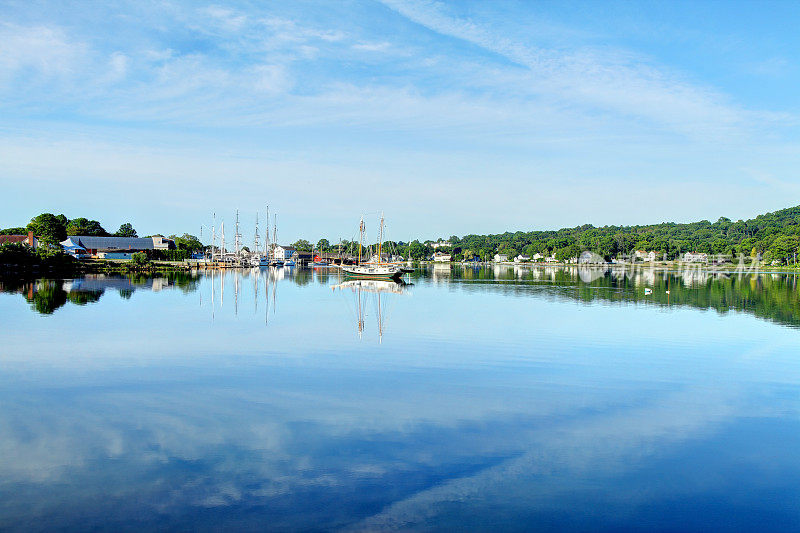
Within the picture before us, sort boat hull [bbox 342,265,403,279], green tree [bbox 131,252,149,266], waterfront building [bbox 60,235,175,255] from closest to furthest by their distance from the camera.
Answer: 1. boat hull [bbox 342,265,403,279]
2. green tree [bbox 131,252,149,266]
3. waterfront building [bbox 60,235,175,255]

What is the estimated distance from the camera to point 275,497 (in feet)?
30.7

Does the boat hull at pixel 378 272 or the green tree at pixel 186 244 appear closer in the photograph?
the boat hull at pixel 378 272

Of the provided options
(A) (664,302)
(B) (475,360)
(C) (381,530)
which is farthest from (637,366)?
(A) (664,302)

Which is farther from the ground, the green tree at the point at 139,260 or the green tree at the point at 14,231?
the green tree at the point at 14,231

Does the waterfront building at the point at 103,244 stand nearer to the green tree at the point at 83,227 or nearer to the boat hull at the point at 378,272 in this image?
the green tree at the point at 83,227

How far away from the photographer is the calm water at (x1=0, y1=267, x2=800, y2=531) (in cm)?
906

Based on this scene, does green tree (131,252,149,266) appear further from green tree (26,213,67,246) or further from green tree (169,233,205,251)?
green tree (169,233,205,251)

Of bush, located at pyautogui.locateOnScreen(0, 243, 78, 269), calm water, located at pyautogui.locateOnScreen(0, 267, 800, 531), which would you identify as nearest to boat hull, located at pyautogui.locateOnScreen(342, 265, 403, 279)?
bush, located at pyautogui.locateOnScreen(0, 243, 78, 269)

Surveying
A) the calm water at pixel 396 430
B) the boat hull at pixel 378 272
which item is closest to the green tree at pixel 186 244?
the boat hull at pixel 378 272

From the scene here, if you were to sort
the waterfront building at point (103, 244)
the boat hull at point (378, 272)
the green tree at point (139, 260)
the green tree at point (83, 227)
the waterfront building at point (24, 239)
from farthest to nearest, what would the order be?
the green tree at point (83, 227) → the waterfront building at point (103, 244) → the waterfront building at point (24, 239) → the green tree at point (139, 260) → the boat hull at point (378, 272)

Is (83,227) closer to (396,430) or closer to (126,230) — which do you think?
(126,230)

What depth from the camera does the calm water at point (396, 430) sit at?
9062mm

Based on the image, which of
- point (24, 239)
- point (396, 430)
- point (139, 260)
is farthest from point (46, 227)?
point (396, 430)

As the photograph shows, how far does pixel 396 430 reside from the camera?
12867 mm
